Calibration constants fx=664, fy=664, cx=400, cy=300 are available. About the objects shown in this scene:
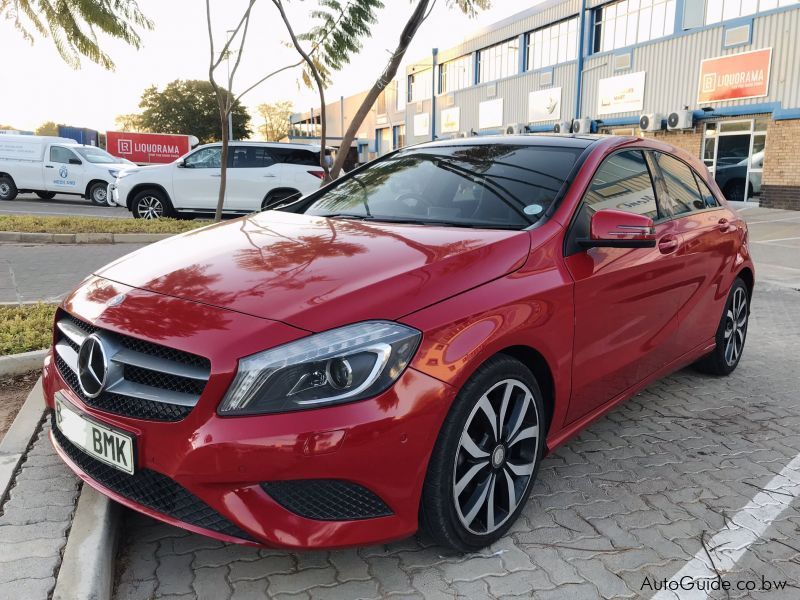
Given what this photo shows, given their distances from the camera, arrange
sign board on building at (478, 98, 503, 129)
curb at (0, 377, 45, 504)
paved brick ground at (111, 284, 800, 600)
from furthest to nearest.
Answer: sign board on building at (478, 98, 503, 129) → curb at (0, 377, 45, 504) → paved brick ground at (111, 284, 800, 600)

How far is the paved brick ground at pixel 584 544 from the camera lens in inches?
90.7

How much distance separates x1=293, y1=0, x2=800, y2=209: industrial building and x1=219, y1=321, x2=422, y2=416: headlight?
1967 centimetres

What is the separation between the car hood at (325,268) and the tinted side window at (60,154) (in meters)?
18.0

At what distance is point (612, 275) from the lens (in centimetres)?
300

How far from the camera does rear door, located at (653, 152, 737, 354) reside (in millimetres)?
3707

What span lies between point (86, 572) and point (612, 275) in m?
2.36

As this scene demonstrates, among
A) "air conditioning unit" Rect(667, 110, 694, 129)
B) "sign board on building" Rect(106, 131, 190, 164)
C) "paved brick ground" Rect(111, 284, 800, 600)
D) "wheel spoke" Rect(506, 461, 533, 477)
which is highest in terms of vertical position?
"air conditioning unit" Rect(667, 110, 694, 129)

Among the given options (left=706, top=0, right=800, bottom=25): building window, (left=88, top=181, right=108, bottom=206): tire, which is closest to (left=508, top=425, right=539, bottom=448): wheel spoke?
(left=88, top=181, right=108, bottom=206): tire

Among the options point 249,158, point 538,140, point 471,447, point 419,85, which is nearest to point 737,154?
point 249,158

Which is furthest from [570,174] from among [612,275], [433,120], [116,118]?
[116,118]

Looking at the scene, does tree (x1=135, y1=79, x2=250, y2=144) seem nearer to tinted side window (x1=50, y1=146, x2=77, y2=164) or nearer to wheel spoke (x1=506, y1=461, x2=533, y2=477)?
tinted side window (x1=50, y1=146, x2=77, y2=164)

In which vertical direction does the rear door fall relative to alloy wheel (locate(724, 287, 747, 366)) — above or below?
above

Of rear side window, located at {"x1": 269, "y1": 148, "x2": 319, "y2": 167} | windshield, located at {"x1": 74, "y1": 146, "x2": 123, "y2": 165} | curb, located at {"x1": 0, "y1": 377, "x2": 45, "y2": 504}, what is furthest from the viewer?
windshield, located at {"x1": 74, "y1": 146, "x2": 123, "y2": 165}

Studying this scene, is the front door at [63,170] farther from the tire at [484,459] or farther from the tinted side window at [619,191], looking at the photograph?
the tire at [484,459]
